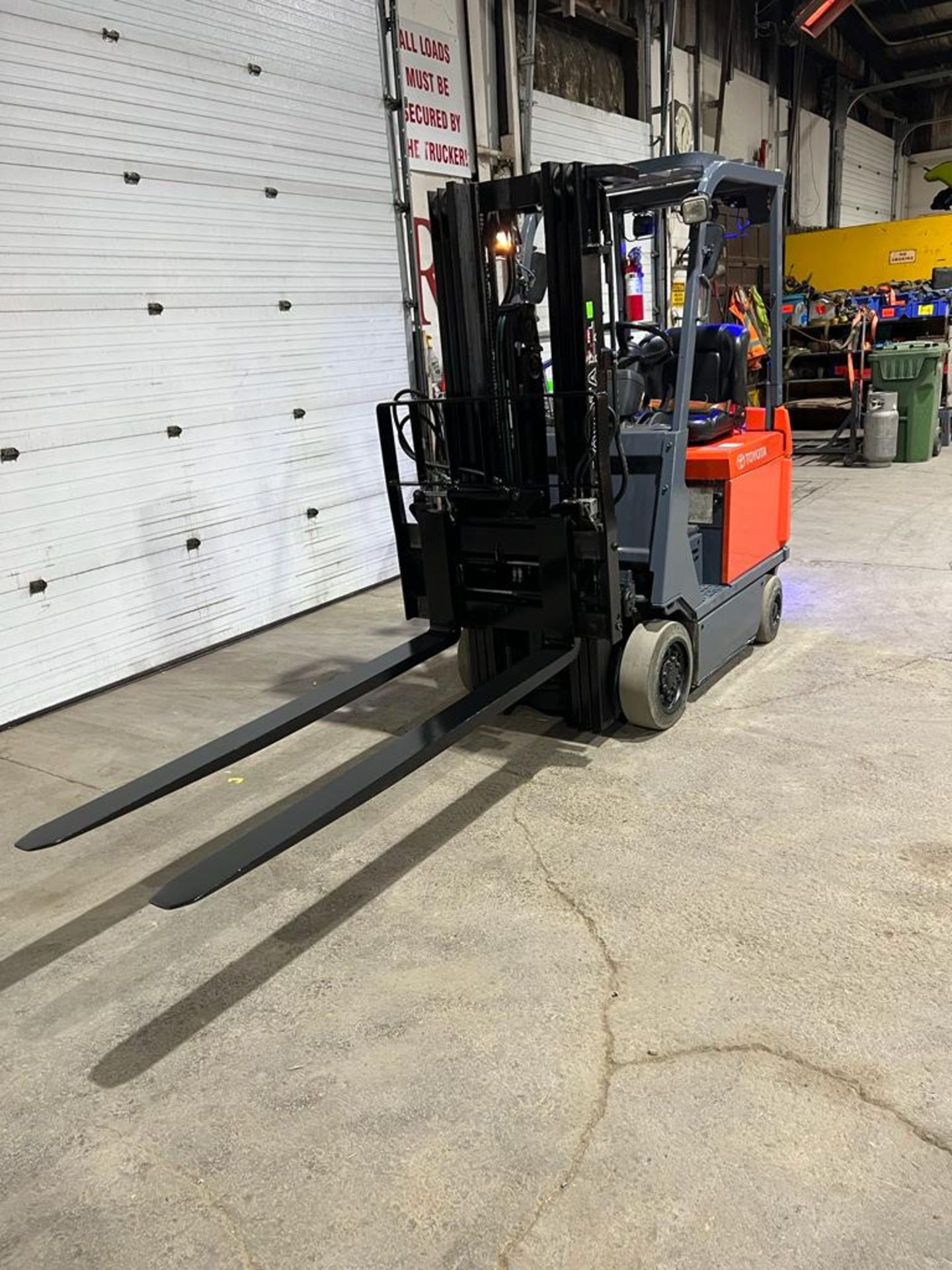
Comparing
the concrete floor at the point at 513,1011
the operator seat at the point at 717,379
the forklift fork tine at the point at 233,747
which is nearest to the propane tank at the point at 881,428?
the operator seat at the point at 717,379

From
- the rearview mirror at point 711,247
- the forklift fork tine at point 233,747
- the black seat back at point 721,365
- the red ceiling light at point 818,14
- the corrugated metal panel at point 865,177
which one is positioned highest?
the red ceiling light at point 818,14

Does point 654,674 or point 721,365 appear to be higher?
point 721,365

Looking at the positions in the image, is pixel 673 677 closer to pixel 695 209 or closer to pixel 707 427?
pixel 707 427

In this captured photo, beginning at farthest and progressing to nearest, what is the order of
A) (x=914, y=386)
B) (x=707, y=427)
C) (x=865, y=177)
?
(x=865, y=177) → (x=914, y=386) → (x=707, y=427)

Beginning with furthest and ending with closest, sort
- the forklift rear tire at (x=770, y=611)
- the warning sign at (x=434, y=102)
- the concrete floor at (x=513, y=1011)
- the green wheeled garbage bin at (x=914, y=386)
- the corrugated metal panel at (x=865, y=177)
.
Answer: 1. the corrugated metal panel at (x=865, y=177)
2. the green wheeled garbage bin at (x=914, y=386)
3. the warning sign at (x=434, y=102)
4. the forklift rear tire at (x=770, y=611)
5. the concrete floor at (x=513, y=1011)

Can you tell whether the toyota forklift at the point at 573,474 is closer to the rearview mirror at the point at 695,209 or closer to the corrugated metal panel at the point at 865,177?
the rearview mirror at the point at 695,209

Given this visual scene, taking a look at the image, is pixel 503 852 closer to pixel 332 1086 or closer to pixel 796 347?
pixel 332 1086

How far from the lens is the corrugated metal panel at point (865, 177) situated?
695 inches

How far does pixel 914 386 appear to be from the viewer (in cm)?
1114

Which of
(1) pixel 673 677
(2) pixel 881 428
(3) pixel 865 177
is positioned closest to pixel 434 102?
(1) pixel 673 677

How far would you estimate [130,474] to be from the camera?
5.73 meters

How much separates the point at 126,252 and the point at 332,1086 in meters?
5.06

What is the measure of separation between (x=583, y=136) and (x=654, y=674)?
26.8 ft

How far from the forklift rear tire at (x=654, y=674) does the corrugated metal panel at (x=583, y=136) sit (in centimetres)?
584
